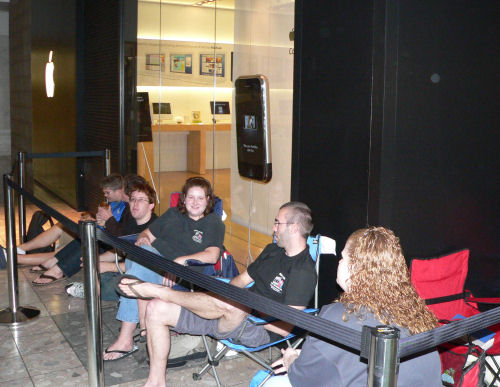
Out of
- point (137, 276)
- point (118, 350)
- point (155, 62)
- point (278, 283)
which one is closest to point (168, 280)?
point (137, 276)

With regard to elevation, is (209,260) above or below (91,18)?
below

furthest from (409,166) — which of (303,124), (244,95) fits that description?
(244,95)

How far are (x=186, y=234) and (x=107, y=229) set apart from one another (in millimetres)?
922

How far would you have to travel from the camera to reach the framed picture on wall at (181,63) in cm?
549

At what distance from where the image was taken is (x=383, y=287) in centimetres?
209

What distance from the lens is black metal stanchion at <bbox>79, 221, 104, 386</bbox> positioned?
2.79 meters

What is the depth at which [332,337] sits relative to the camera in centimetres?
172

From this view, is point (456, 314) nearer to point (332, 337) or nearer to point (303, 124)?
point (303, 124)

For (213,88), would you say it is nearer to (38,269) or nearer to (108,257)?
(108,257)

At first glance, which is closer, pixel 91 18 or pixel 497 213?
pixel 497 213

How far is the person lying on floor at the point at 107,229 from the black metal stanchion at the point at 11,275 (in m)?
0.68

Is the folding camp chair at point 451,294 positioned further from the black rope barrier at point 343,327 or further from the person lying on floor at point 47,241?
the person lying on floor at point 47,241

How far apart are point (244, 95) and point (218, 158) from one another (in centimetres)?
64

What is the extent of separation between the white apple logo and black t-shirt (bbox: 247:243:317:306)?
280 inches
